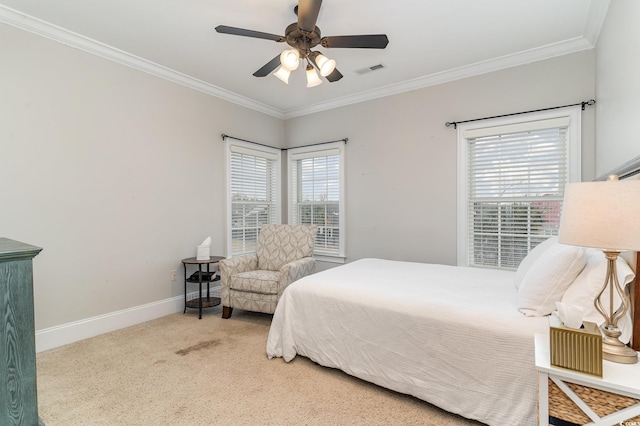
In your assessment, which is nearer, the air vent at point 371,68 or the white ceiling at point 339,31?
the white ceiling at point 339,31

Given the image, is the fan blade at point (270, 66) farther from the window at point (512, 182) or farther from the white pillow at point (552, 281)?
the white pillow at point (552, 281)

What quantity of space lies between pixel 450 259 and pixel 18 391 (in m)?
3.58

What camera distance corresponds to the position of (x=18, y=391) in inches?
51.1

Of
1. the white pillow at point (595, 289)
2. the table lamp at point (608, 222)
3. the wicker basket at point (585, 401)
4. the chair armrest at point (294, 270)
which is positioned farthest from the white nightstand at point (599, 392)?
the chair armrest at point (294, 270)

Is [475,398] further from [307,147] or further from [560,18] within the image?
[307,147]

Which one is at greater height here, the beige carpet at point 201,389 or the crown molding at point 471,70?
the crown molding at point 471,70

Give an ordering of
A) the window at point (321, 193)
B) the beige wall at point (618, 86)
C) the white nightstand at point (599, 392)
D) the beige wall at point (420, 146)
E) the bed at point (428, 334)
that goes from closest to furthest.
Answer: the white nightstand at point (599, 392) < the bed at point (428, 334) < the beige wall at point (618, 86) < the beige wall at point (420, 146) < the window at point (321, 193)

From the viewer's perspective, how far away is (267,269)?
379 centimetres

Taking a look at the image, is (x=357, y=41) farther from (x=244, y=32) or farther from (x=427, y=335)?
(x=427, y=335)

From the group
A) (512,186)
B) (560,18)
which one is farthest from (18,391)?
(560,18)

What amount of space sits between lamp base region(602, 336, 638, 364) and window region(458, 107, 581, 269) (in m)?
2.16

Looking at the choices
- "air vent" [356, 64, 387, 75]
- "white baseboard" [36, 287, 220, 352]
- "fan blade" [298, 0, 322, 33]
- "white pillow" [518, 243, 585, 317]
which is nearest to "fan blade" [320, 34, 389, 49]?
"fan blade" [298, 0, 322, 33]

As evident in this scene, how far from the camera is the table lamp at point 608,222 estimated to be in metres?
1.06

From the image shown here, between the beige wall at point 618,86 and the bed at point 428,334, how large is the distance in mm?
873
